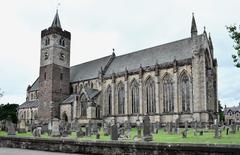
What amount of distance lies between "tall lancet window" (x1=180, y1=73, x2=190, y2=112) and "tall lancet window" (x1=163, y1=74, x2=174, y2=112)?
68.1 inches

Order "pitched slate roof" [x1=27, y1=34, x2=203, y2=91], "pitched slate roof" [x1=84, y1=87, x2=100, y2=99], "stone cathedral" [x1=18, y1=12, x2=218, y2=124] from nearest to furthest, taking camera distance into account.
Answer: "stone cathedral" [x1=18, y1=12, x2=218, y2=124]
"pitched slate roof" [x1=27, y1=34, x2=203, y2=91]
"pitched slate roof" [x1=84, y1=87, x2=100, y2=99]

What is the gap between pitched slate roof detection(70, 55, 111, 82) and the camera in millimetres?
54459

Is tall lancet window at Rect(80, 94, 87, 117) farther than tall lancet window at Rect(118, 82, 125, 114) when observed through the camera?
Yes

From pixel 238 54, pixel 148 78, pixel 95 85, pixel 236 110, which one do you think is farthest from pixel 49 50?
pixel 236 110

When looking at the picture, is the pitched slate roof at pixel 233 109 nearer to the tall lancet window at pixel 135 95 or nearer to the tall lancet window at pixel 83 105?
the tall lancet window at pixel 135 95

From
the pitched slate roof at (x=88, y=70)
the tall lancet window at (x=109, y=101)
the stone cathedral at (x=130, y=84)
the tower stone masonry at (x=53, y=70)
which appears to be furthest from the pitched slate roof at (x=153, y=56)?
the tower stone masonry at (x=53, y=70)

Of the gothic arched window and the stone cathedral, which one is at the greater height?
the gothic arched window

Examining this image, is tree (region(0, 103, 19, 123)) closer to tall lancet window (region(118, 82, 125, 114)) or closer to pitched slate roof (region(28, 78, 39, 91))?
pitched slate roof (region(28, 78, 39, 91))

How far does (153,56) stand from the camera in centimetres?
4653

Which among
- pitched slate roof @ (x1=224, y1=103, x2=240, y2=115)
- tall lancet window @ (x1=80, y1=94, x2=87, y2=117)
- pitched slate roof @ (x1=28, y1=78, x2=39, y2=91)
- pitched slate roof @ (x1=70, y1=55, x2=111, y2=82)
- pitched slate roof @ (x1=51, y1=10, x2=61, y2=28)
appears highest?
pitched slate roof @ (x1=51, y1=10, x2=61, y2=28)

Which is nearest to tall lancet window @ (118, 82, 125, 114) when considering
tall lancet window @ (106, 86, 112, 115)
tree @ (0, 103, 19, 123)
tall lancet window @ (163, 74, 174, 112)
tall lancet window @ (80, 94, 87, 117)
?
tall lancet window @ (106, 86, 112, 115)

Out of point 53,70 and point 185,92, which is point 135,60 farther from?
point 53,70

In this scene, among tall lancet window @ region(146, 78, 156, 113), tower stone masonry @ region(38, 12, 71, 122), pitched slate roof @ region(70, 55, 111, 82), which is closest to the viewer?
tall lancet window @ region(146, 78, 156, 113)

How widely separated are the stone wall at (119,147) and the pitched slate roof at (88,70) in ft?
127
